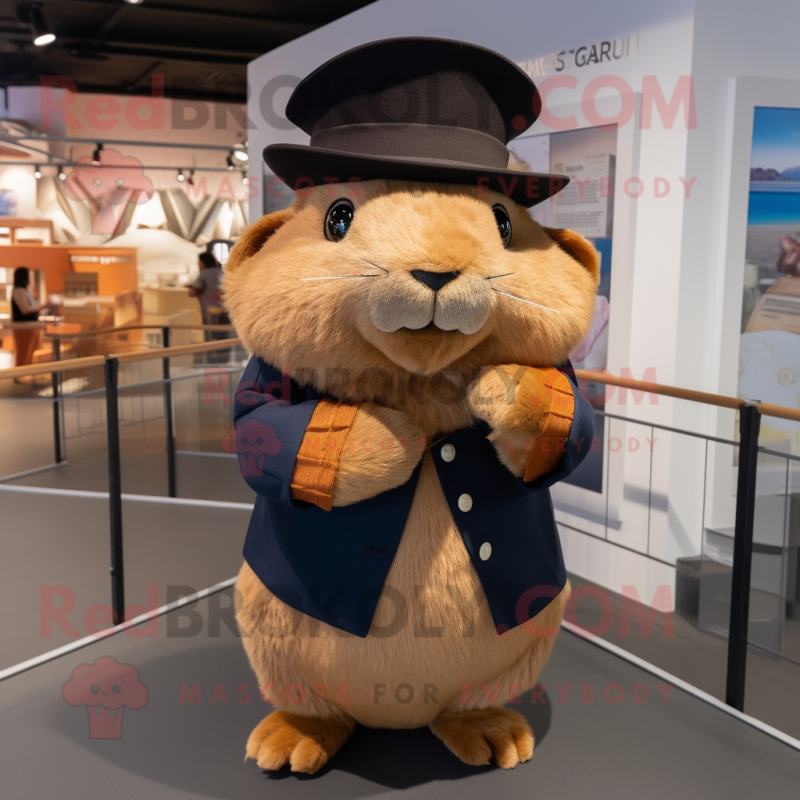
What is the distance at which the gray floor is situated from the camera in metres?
1.73

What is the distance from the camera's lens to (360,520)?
5.15 feet

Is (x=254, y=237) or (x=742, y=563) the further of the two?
Answer: (x=742, y=563)

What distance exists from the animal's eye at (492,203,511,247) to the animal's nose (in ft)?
0.91

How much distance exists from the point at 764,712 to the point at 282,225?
2.06 meters

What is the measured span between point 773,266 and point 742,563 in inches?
54.3

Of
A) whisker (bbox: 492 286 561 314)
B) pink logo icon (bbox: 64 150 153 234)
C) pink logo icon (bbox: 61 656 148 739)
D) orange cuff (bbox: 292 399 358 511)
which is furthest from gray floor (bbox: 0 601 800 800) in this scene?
pink logo icon (bbox: 64 150 153 234)

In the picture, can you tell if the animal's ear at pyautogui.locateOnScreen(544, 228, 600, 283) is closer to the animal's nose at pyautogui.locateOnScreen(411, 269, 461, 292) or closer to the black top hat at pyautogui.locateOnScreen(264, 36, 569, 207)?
the black top hat at pyautogui.locateOnScreen(264, 36, 569, 207)

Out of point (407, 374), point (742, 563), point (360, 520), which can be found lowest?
point (742, 563)

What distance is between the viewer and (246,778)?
1753mm

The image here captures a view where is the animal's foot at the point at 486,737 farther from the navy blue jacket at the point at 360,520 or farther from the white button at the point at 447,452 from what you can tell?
the white button at the point at 447,452

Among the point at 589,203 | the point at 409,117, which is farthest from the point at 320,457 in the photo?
the point at 589,203

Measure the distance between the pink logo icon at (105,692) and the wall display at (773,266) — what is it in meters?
2.31

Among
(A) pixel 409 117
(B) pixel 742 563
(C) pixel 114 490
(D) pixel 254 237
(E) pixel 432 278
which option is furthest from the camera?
(C) pixel 114 490

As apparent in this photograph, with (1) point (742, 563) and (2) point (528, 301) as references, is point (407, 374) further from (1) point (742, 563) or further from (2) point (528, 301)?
(1) point (742, 563)
